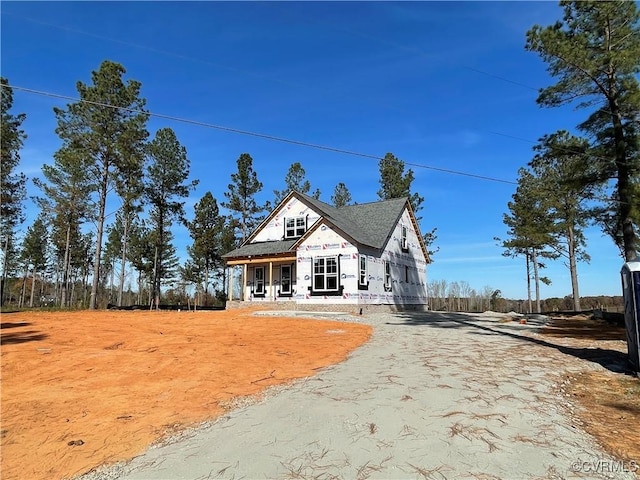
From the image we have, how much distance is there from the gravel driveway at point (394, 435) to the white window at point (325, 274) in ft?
54.3

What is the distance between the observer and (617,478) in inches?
134

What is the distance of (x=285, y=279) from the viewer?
2728cm

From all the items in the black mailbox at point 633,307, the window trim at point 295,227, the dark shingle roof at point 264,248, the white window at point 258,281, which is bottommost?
the black mailbox at point 633,307

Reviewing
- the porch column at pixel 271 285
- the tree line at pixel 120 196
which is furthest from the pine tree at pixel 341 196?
the porch column at pixel 271 285

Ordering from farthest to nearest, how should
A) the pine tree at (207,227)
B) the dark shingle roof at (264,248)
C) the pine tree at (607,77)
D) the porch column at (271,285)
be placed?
1. the pine tree at (207,227)
2. the dark shingle roof at (264,248)
3. the porch column at (271,285)
4. the pine tree at (607,77)

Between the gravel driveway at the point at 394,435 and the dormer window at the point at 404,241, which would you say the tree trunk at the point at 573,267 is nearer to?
the dormer window at the point at 404,241

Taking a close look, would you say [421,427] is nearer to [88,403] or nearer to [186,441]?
[186,441]

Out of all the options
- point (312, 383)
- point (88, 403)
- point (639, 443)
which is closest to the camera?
point (639, 443)

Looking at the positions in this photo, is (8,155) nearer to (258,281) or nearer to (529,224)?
(258,281)

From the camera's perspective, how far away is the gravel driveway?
3.61 meters

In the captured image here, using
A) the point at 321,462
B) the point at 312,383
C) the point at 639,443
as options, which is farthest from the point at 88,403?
the point at 639,443

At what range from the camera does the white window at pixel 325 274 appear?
78.4 feet

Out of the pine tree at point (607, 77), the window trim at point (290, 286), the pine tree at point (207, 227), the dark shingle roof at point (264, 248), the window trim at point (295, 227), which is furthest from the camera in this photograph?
the pine tree at point (207, 227)

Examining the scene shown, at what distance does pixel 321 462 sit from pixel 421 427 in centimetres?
138
